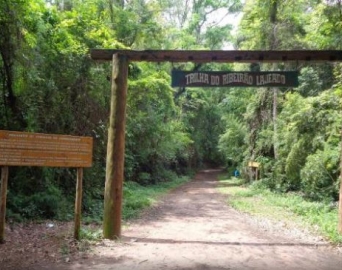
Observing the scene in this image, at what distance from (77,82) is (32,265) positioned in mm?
6902

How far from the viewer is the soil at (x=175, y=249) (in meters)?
6.26

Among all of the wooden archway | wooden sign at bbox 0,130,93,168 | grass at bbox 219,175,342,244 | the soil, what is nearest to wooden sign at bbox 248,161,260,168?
grass at bbox 219,175,342,244

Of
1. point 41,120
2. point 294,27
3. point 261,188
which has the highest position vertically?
point 294,27

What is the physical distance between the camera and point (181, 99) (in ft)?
111

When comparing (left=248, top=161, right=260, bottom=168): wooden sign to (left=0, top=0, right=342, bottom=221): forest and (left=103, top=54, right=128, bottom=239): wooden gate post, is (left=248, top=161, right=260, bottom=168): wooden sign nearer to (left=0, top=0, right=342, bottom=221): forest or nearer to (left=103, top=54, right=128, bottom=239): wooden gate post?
(left=0, top=0, right=342, bottom=221): forest

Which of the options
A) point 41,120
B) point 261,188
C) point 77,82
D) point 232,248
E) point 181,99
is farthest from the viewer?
point 181,99

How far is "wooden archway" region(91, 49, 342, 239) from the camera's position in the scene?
320 inches

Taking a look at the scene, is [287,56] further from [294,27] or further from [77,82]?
[294,27]

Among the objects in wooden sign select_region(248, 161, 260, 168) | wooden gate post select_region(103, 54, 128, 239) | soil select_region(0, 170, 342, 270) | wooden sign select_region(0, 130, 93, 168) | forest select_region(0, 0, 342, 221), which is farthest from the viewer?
wooden sign select_region(248, 161, 260, 168)

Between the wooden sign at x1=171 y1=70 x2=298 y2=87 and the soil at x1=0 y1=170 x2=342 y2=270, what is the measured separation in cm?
331

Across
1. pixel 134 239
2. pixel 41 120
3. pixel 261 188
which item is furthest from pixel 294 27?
pixel 134 239

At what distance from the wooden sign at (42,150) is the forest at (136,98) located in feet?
8.41

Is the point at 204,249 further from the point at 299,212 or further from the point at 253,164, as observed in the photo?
the point at 253,164

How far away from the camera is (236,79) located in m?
8.39
